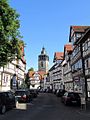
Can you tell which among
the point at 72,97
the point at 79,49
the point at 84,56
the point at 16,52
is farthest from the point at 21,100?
the point at 79,49

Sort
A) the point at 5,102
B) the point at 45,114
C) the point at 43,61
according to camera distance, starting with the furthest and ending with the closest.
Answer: the point at 43,61
the point at 5,102
the point at 45,114

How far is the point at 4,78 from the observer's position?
5691 centimetres

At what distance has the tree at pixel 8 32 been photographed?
78.3 ft

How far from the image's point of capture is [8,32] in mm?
24000

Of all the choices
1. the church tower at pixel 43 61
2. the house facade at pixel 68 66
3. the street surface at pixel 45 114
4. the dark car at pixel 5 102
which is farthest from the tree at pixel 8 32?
the church tower at pixel 43 61

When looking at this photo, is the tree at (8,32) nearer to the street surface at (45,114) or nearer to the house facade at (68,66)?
the street surface at (45,114)

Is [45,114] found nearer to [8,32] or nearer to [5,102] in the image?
[5,102]

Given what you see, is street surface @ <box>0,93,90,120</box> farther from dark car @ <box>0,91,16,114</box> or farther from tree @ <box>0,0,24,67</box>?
tree @ <box>0,0,24,67</box>

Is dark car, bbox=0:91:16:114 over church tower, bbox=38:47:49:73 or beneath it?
beneath

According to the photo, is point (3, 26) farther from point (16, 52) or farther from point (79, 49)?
point (79, 49)

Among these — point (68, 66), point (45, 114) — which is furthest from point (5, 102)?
point (68, 66)

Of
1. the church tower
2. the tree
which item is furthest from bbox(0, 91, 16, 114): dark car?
the church tower

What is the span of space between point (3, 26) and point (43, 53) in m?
148

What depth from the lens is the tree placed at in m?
23.9
